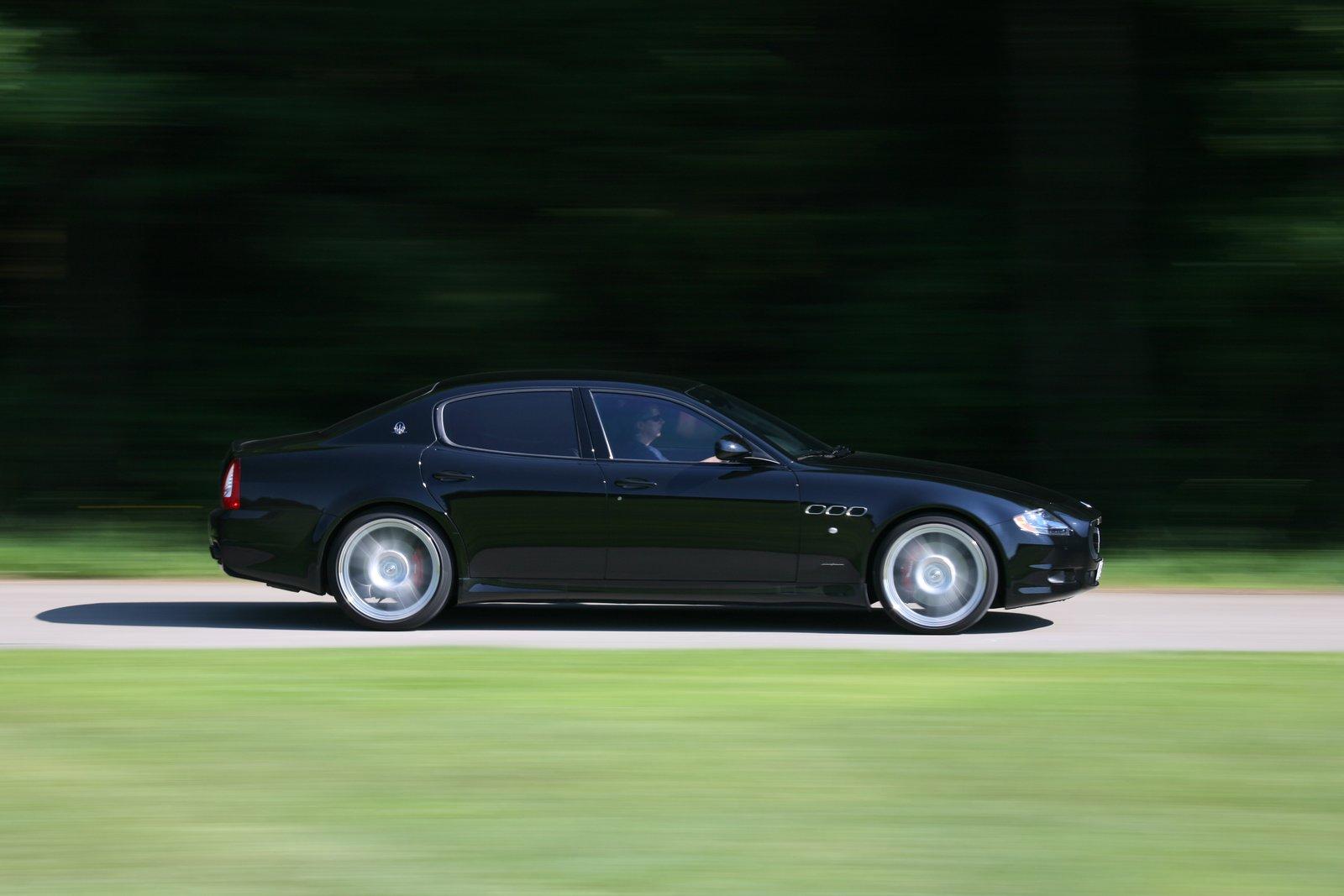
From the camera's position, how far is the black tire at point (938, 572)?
853cm

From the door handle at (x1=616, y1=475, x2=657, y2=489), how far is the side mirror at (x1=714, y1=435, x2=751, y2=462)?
0.37 meters

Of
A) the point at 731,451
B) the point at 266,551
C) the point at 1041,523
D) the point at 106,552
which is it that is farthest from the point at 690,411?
A: the point at 106,552

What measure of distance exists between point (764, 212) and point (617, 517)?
539 cm

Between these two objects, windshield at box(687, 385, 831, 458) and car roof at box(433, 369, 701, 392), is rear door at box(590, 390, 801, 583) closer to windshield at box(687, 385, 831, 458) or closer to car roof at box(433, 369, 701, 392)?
windshield at box(687, 385, 831, 458)

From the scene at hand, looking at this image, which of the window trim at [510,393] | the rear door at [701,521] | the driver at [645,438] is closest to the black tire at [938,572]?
the rear door at [701,521]

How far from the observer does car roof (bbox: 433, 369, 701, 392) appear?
8977 mm

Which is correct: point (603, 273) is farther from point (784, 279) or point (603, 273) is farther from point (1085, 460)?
point (1085, 460)

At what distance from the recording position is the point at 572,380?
898 centimetres

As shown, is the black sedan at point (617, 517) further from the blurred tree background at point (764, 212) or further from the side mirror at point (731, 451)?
the blurred tree background at point (764, 212)

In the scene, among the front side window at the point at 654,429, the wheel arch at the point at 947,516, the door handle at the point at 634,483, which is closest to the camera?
the wheel arch at the point at 947,516

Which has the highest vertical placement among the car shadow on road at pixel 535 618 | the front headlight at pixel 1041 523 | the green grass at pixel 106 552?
the front headlight at pixel 1041 523

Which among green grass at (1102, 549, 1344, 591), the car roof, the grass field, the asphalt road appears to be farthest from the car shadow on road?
green grass at (1102, 549, 1344, 591)

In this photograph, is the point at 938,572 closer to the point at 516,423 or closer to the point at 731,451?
the point at 731,451

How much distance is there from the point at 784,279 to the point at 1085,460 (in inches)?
111
